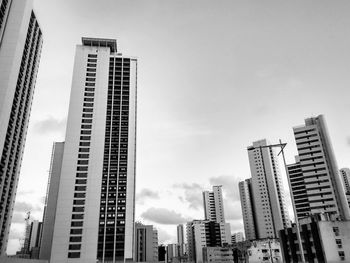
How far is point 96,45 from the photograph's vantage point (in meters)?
138

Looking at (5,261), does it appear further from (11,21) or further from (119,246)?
(119,246)

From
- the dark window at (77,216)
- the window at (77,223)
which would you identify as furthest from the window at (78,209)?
the window at (77,223)

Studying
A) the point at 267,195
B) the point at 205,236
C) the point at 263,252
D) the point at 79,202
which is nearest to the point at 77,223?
the point at 79,202

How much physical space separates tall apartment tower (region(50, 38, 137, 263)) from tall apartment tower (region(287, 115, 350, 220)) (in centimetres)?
6971

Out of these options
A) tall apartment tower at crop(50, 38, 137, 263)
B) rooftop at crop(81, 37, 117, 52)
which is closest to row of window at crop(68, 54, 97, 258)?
tall apartment tower at crop(50, 38, 137, 263)

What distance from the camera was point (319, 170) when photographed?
113 m

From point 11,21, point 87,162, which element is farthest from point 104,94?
point 11,21

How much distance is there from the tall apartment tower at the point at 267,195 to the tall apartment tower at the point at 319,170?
49.2m

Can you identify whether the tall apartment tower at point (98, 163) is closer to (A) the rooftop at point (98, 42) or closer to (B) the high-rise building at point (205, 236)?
(A) the rooftop at point (98, 42)

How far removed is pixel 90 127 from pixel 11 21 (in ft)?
159

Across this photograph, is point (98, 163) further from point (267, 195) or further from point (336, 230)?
point (267, 195)

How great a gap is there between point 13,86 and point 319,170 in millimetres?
106229

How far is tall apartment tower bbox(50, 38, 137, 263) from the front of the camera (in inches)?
4151

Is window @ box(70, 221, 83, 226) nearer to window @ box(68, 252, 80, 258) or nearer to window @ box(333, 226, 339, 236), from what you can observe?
window @ box(68, 252, 80, 258)
